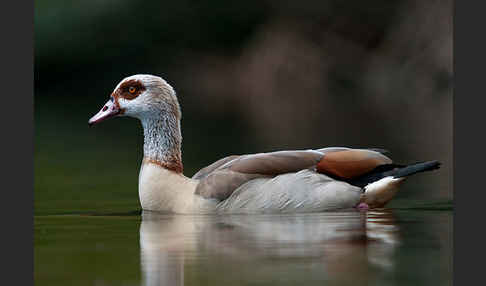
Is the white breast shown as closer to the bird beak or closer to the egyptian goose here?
the egyptian goose

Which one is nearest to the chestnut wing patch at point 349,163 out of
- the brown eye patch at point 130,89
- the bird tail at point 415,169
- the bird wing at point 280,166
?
the bird wing at point 280,166

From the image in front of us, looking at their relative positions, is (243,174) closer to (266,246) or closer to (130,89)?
(130,89)

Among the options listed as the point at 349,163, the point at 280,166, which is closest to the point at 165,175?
the point at 280,166

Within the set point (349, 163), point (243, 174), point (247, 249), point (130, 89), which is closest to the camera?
point (247, 249)

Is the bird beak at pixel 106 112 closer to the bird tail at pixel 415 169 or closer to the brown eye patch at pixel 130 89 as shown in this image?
the brown eye patch at pixel 130 89

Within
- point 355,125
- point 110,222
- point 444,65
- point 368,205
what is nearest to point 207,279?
point 110,222

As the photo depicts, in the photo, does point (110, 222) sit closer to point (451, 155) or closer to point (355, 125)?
point (355, 125)

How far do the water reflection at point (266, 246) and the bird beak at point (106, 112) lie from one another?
0.79 meters

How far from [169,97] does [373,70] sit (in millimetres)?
1564

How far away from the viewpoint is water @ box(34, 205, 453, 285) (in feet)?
14.0

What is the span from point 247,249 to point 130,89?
2079mm

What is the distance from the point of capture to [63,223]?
19.0ft

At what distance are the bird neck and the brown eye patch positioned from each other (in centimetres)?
20

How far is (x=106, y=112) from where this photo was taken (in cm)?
641
